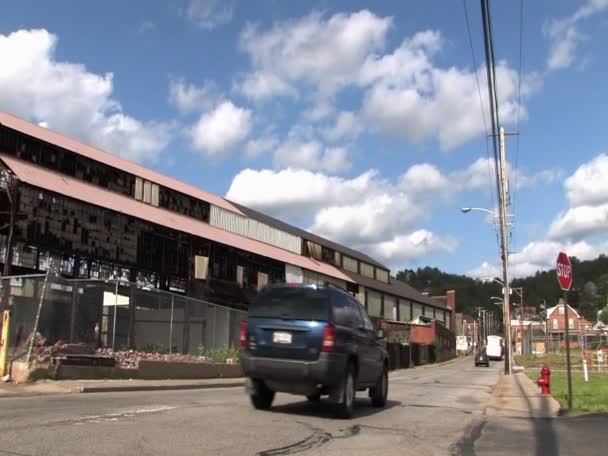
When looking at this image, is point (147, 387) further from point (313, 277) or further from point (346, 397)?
point (313, 277)

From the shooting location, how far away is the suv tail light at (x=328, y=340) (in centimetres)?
1040

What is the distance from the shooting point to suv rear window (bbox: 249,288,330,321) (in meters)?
10.7

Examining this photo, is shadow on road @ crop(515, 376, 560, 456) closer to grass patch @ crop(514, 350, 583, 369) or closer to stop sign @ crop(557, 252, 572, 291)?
stop sign @ crop(557, 252, 572, 291)

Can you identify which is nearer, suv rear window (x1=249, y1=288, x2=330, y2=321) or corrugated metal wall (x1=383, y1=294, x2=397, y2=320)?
suv rear window (x1=249, y1=288, x2=330, y2=321)

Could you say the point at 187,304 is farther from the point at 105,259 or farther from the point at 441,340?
the point at 441,340

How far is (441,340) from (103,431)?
251ft

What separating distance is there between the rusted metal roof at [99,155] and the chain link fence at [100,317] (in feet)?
50.0

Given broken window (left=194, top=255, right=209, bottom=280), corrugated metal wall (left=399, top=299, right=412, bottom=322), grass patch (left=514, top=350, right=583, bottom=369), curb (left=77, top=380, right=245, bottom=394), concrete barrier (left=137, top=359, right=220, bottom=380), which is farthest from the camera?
corrugated metal wall (left=399, top=299, right=412, bottom=322)

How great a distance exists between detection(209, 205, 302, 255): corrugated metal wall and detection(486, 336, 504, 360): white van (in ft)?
107

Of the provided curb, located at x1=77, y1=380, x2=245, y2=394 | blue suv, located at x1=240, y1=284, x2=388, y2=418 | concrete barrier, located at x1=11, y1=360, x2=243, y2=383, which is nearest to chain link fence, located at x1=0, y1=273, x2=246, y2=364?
concrete barrier, located at x1=11, y1=360, x2=243, y2=383

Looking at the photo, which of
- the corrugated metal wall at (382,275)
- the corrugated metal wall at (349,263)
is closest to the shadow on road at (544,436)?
the corrugated metal wall at (349,263)

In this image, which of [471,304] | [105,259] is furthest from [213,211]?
[471,304]

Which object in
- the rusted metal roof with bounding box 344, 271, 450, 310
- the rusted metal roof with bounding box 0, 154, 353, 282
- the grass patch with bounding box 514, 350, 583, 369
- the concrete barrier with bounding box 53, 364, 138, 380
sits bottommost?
the grass patch with bounding box 514, 350, 583, 369

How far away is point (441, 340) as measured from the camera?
81375 millimetres
